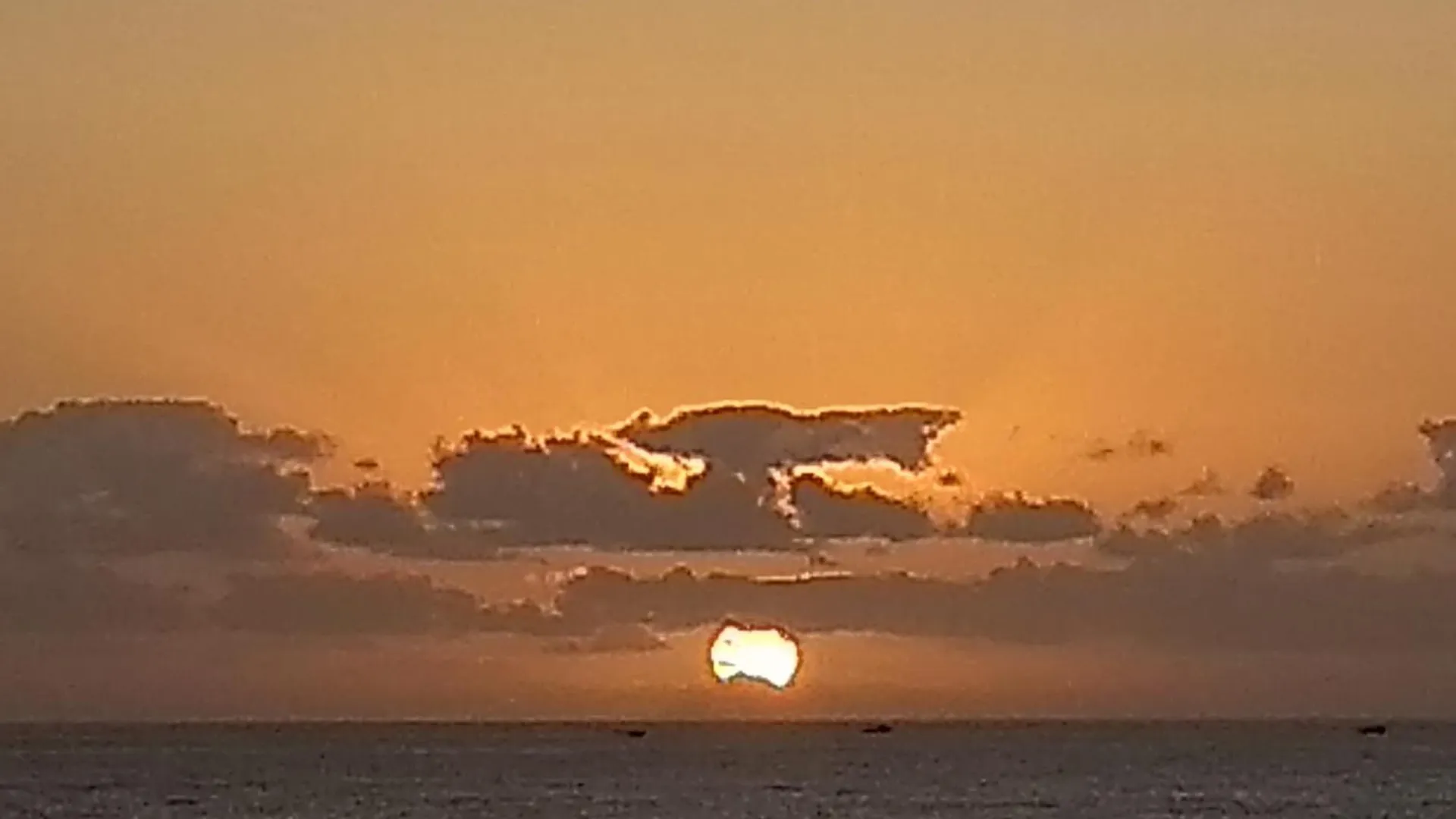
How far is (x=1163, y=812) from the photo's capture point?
3885 inches

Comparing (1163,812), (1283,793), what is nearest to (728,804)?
(1163,812)

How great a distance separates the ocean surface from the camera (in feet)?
340

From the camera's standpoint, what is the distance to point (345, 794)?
116 meters

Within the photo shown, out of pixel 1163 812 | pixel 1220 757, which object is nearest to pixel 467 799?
pixel 1163 812

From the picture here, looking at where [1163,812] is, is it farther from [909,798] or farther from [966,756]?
[966,756]

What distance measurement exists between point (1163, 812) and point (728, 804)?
17238 millimetres

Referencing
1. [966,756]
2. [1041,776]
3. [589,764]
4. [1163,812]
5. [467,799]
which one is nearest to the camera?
[1163,812]

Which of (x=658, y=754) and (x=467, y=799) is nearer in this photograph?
(x=467, y=799)

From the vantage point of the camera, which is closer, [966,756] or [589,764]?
[589,764]

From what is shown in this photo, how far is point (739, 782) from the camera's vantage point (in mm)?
129750

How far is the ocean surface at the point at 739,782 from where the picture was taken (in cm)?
10375

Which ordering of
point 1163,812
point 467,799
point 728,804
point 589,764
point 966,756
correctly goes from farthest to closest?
point 966,756 → point 589,764 → point 467,799 → point 728,804 → point 1163,812

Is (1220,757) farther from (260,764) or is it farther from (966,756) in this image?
(260,764)

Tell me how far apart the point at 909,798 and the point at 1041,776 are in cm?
2501
